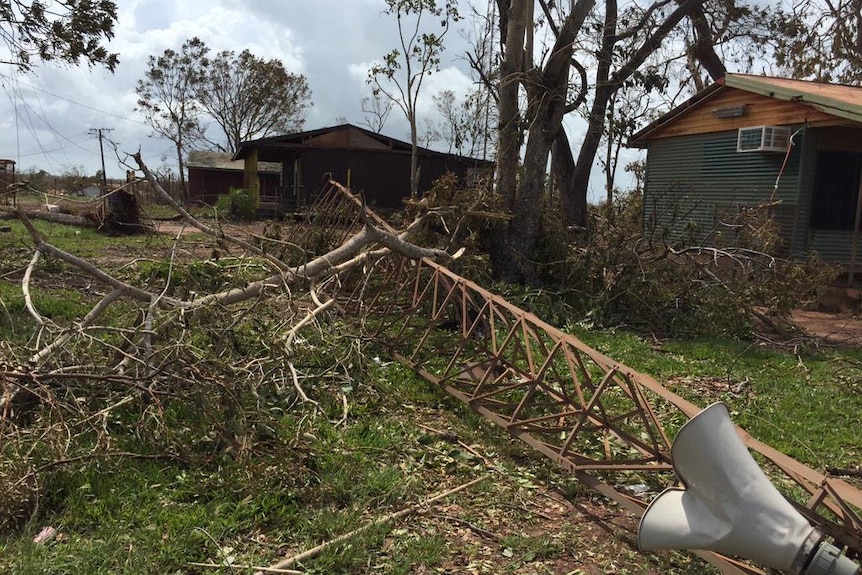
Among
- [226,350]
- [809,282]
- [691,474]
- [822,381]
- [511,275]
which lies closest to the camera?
[691,474]

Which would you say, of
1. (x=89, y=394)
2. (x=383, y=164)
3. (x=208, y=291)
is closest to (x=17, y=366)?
(x=89, y=394)

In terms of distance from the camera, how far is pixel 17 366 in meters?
3.99

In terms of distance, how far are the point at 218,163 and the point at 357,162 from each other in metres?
17.3

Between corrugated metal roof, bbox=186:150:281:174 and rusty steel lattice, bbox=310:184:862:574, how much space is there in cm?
3346

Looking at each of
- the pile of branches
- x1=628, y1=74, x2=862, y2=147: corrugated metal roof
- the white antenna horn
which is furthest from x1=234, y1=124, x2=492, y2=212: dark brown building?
the white antenna horn

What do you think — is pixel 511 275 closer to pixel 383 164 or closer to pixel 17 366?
pixel 17 366

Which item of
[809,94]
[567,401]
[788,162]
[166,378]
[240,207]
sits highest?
[809,94]

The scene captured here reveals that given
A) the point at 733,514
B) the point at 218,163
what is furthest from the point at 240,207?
the point at 733,514

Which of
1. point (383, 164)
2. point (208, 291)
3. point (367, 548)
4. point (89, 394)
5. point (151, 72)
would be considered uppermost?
point (151, 72)

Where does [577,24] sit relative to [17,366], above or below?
above

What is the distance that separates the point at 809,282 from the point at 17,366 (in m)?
9.10

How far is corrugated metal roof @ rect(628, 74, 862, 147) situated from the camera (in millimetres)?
11430

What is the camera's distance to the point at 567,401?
15.0 ft

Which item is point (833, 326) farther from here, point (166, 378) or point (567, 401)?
point (166, 378)
